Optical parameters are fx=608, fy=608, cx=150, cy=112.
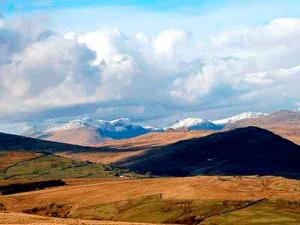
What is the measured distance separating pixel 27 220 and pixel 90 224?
54.1 feet

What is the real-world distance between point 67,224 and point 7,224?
31.1 feet

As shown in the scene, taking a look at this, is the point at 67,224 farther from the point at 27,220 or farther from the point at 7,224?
the point at 27,220

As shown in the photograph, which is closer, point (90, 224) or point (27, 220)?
point (90, 224)

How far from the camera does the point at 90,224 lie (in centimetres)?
10100

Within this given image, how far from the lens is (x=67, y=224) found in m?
98.0

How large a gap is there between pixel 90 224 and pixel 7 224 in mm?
13484

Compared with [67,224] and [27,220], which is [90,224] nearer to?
[67,224]

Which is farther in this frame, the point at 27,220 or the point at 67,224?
the point at 27,220

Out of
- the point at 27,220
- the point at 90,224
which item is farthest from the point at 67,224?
the point at 27,220

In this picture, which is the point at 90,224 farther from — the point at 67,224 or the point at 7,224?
the point at 7,224

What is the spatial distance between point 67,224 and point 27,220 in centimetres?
1647

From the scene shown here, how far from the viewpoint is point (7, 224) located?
96.9 meters
